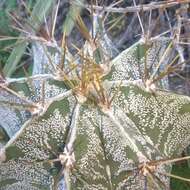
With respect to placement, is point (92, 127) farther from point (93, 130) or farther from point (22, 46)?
point (22, 46)

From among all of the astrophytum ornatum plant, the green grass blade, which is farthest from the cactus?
the green grass blade

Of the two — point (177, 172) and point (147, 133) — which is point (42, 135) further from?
point (177, 172)

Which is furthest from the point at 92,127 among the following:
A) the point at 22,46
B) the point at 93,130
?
the point at 22,46

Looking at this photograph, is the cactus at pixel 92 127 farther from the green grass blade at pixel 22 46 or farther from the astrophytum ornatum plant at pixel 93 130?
the green grass blade at pixel 22 46

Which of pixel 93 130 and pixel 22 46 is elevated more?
pixel 22 46

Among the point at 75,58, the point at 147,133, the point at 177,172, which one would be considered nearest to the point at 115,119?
the point at 147,133

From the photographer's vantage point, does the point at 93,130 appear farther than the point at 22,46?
No

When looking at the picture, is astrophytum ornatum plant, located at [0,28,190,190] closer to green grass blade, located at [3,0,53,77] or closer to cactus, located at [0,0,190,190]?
cactus, located at [0,0,190,190]
